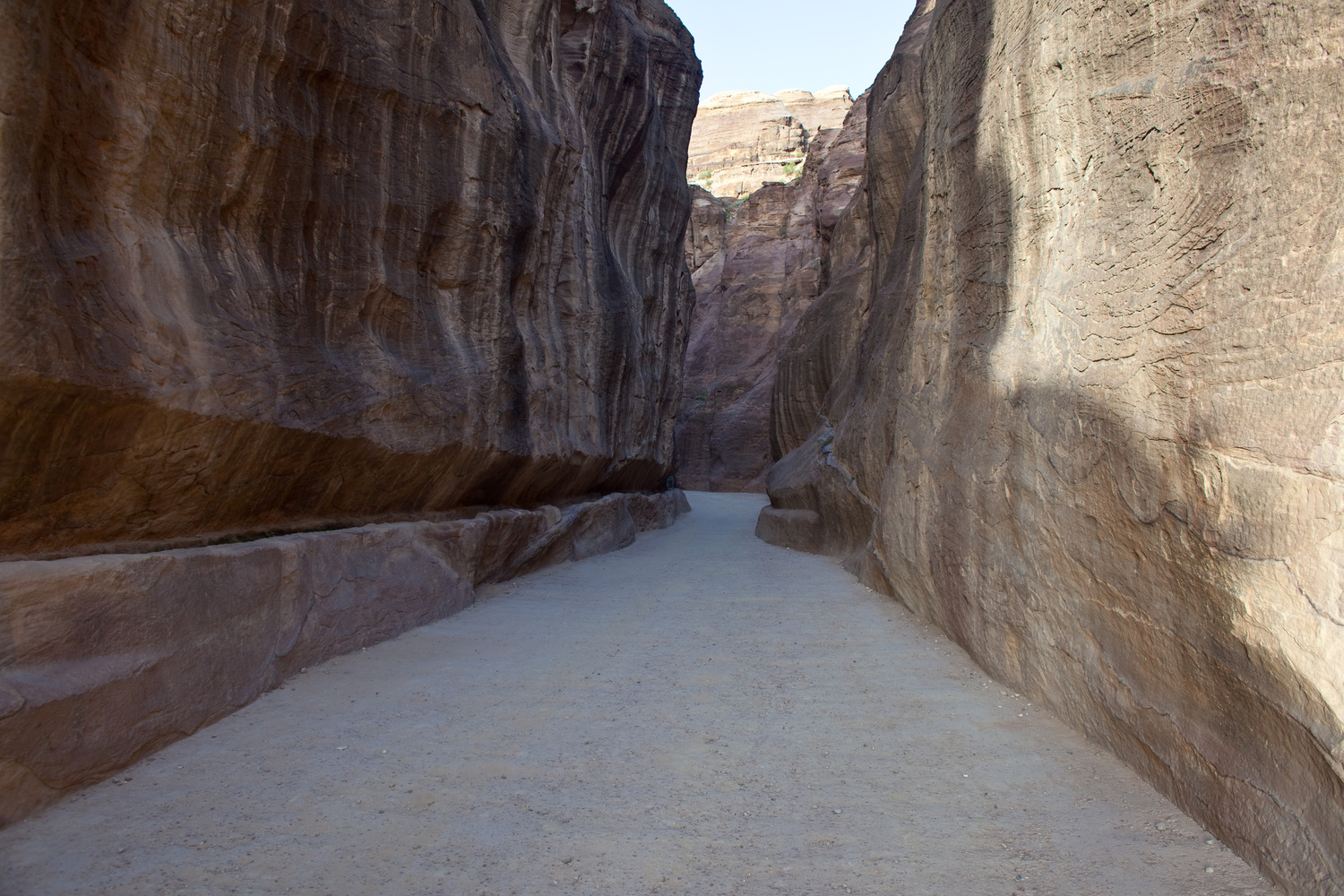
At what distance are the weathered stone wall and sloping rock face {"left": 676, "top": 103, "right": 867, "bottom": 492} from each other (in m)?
21.8

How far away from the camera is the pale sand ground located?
232 cm

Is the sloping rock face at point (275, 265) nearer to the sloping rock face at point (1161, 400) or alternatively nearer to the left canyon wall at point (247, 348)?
the left canyon wall at point (247, 348)

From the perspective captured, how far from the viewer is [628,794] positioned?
114 inches

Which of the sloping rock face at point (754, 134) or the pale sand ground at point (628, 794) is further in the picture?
the sloping rock face at point (754, 134)

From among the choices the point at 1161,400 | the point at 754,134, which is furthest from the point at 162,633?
the point at 754,134

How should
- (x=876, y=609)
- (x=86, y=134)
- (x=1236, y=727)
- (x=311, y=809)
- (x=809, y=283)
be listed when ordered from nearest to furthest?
(x=1236, y=727) → (x=311, y=809) → (x=86, y=134) → (x=876, y=609) → (x=809, y=283)

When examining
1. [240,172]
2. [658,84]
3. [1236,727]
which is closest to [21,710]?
[240,172]

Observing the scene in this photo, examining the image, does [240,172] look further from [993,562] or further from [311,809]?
[993,562]

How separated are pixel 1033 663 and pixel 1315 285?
217 cm

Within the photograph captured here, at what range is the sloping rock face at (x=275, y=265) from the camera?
9.94 feet

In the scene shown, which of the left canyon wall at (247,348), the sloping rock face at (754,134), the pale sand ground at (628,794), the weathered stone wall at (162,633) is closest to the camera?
the pale sand ground at (628,794)

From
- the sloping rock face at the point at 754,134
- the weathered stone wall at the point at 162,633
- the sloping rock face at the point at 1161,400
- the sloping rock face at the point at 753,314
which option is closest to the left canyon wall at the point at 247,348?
the weathered stone wall at the point at 162,633

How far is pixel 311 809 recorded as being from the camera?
2711 millimetres

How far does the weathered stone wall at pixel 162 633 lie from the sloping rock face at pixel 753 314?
21762 millimetres
